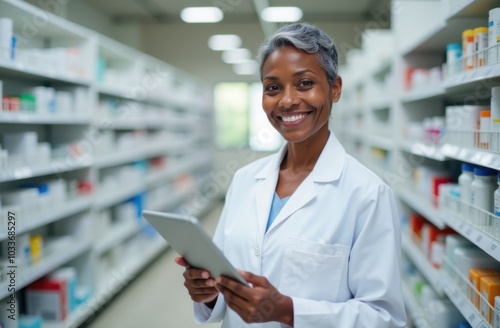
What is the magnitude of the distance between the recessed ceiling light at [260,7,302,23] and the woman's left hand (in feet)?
10.0

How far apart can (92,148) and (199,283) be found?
2917mm

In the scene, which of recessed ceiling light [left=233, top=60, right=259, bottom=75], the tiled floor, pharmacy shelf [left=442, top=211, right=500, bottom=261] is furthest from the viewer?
recessed ceiling light [left=233, top=60, right=259, bottom=75]

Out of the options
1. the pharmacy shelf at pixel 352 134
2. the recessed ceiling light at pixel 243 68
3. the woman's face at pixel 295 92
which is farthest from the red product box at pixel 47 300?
the recessed ceiling light at pixel 243 68

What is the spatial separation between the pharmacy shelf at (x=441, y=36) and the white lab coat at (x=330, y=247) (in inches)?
54.3

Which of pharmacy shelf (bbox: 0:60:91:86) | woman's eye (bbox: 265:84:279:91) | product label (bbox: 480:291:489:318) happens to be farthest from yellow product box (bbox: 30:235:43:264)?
product label (bbox: 480:291:489:318)

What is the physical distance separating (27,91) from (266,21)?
2.34 meters

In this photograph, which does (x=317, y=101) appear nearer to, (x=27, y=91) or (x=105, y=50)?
(x=27, y=91)

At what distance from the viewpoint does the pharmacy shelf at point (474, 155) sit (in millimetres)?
1725

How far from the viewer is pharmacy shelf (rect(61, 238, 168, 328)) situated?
338 cm

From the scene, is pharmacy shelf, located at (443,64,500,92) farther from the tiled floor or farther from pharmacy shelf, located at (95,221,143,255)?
pharmacy shelf, located at (95,221,143,255)

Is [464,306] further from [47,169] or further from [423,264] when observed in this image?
[47,169]

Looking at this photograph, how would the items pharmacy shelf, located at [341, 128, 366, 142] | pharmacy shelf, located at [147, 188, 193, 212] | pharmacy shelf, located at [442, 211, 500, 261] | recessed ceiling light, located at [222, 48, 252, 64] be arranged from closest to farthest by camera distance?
pharmacy shelf, located at [442, 211, 500, 261]
pharmacy shelf, located at [147, 188, 193, 212]
pharmacy shelf, located at [341, 128, 366, 142]
recessed ceiling light, located at [222, 48, 252, 64]

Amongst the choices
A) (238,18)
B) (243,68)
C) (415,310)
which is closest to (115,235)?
(238,18)

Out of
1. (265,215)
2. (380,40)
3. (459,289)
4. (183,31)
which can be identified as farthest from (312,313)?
(183,31)
